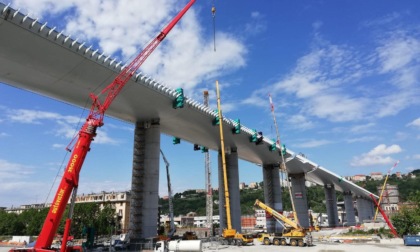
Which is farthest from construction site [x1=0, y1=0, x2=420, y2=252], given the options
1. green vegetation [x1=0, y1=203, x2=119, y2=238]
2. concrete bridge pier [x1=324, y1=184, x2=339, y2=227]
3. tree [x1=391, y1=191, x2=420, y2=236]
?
concrete bridge pier [x1=324, y1=184, x2=339, y2=227]

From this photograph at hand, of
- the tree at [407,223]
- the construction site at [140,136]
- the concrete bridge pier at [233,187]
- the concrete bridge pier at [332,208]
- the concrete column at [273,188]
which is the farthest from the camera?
the concrete bridge pier at [332,208]

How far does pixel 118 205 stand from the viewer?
465 ft

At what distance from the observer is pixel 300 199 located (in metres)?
112

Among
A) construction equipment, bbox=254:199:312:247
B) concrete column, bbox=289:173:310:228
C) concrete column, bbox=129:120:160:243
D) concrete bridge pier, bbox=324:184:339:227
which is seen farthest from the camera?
concrete bridge pier, bbox=324:184:339:227

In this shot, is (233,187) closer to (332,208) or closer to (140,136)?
(140,136)

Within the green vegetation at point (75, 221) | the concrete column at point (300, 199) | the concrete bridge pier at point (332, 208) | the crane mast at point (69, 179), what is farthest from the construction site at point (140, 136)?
the concrete bridge pier at point (332, 208)

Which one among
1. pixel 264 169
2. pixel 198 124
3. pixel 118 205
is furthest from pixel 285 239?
pixel 118 205

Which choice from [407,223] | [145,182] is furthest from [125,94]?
[407,223]

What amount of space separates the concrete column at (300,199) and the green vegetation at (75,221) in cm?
6029

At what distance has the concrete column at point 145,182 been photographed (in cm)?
4900

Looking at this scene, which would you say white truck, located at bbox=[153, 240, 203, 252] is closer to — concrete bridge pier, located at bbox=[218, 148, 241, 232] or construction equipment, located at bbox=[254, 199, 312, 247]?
construction equipment, located at bbox=[254, 199, 312, 247]

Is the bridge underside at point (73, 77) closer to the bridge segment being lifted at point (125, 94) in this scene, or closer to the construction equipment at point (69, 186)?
the bridge segment being lifted at point (125, 94)

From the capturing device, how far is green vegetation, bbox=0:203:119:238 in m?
101

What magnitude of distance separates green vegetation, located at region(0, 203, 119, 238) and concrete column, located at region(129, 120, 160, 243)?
1792 inches
